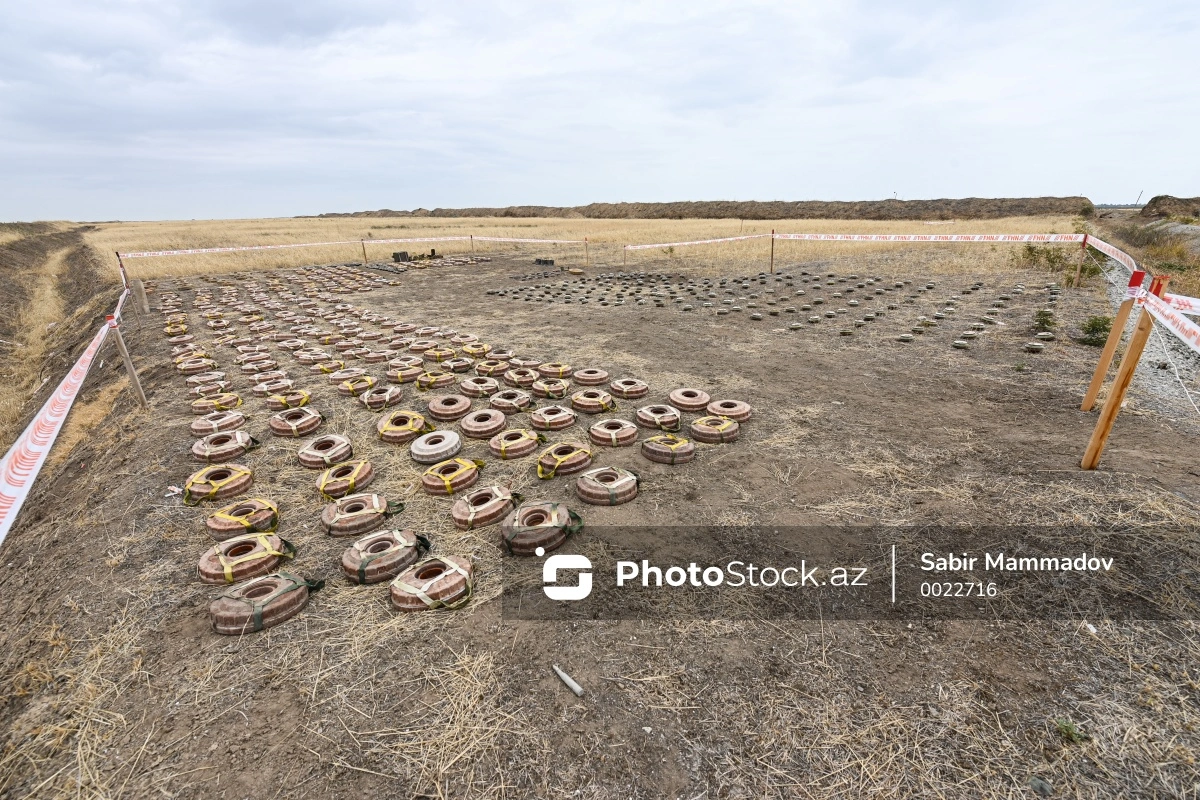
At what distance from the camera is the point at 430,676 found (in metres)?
2.95

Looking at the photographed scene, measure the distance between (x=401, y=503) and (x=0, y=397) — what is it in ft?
37.6

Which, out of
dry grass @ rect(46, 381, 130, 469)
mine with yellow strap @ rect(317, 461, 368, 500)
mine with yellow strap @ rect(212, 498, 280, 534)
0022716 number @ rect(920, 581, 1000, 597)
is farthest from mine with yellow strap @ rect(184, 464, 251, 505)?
0022716 number @ rect(920, 581, 1000, 597)

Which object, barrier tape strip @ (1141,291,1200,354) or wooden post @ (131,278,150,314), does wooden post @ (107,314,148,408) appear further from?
barrier tape strip @ (1141,291,1200,354)

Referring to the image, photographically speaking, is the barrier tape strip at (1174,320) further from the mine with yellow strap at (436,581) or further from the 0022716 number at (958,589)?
the mine with yellow strap at (436,581)

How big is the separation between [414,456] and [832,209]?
250ft

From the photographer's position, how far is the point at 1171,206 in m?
41.4

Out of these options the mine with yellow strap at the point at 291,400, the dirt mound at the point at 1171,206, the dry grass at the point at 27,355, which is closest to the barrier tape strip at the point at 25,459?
the mine with yellow strap at the point at 291,400

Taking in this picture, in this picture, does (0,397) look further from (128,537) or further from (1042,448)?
(1042,448)

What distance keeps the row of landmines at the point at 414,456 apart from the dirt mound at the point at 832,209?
227 ft

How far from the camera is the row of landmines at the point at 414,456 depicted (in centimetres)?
365

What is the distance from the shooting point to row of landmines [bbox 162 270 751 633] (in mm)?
3648

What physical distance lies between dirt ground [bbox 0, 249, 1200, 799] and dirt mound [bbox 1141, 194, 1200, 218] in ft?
176

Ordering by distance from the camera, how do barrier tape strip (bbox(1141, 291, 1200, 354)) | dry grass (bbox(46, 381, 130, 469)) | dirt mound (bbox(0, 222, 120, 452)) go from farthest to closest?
dirt mound (bbox(0, 222, 120, 452))
dry grass (bbox(46, 381, 130, 469))
barrier tape strip (bbox(1141, 291, 1200, 354))

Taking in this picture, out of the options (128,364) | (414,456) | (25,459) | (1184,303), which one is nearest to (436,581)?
(414,456)
